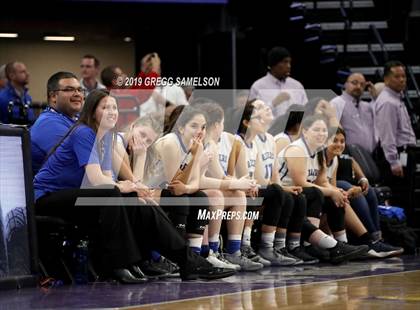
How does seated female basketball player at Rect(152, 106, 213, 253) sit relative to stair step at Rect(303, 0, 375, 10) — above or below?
below

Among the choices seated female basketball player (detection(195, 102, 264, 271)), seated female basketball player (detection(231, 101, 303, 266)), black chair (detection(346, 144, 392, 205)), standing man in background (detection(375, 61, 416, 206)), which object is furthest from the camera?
standing man in background (detection(375, 61, 416, 206))

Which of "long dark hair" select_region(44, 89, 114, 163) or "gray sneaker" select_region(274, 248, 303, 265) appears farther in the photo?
"gray sneaker" select_region(274, 248, 303, 265)

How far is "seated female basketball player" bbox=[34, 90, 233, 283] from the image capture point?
837 centimetres

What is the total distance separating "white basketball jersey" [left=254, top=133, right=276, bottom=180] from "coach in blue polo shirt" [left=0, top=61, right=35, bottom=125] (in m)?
2.69

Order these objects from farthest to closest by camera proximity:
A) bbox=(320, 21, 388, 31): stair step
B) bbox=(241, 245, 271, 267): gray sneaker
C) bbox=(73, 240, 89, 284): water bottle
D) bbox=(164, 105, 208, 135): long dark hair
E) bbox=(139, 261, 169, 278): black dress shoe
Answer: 1. bbox=(320, 21, 388, 31): stair step
2. bbox=(241, 245, 271, 267): gray sneaker
3. bbox=(164, 105, 208, 135): long dark hair
4. bbox=(139, 261, 169, 278): black dress shoe
5. bbox=(73, 240, 89, 284): water bottle

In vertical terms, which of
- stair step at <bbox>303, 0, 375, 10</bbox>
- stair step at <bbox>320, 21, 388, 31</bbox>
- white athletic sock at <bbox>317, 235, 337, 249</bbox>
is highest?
stair step at <bbox>303, 0, 375, 10</bbox>

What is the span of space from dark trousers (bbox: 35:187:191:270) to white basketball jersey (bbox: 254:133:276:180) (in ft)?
6.36

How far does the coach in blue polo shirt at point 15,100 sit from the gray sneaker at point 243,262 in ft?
10.1

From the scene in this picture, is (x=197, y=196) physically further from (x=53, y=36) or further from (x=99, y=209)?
(x=53, y=36)

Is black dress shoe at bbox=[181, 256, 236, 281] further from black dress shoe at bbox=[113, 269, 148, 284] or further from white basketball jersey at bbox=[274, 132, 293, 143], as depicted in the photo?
white basketball jersey at bbox=[274, 132, 293, 143]

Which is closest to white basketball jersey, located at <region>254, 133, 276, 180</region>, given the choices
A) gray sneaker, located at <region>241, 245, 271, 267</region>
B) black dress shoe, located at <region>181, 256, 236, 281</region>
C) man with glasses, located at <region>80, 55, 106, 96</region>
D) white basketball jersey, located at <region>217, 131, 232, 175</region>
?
white basketball jersey, located at <region>217, 131, 232, 175</region>

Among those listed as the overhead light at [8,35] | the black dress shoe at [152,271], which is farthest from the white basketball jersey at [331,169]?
the overhead light at [8,35]

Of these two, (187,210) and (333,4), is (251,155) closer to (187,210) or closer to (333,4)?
(187,210)

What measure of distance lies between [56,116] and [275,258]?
8.14 feet
